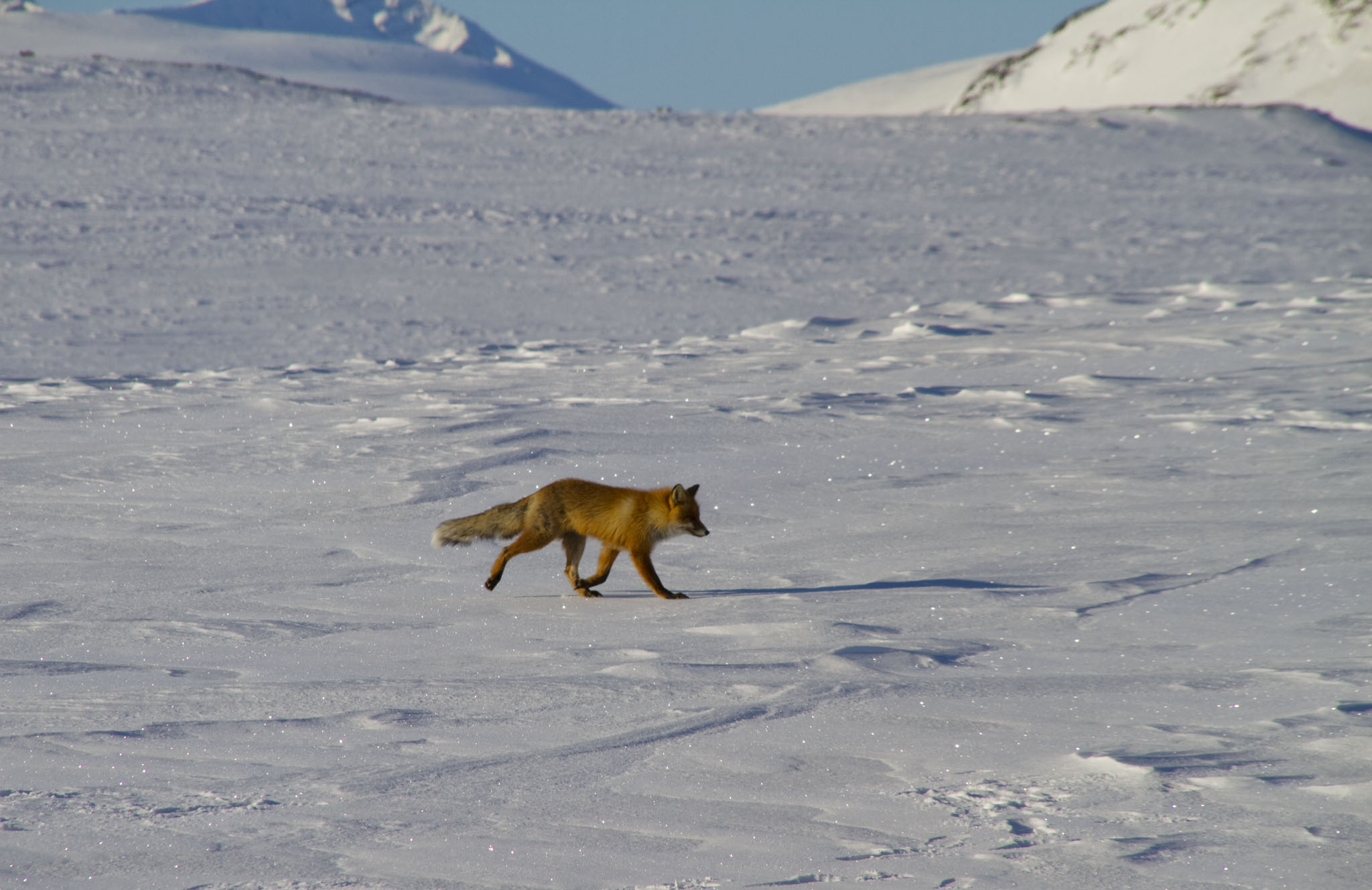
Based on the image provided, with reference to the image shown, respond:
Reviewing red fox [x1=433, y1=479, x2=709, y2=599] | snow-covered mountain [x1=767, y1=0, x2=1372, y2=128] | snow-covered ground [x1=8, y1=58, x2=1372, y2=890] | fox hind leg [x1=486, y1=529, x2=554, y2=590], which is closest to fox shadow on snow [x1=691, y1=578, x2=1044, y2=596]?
snow-covered ground [x1=8, y1=58, x2=1372, y2=890]

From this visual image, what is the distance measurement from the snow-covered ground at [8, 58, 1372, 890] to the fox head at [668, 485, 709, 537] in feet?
Result: 0.97

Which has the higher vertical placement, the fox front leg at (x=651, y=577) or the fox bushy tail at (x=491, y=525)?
the fox bushy tail at (x=491, y=525)

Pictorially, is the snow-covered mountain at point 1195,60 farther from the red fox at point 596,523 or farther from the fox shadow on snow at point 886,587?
the red fox at point 596,523

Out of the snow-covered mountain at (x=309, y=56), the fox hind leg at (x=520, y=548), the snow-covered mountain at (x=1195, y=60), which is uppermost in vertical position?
the snow-covered mountain at (x=309, y=56)

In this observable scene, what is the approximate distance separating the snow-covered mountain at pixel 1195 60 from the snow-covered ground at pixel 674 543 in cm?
1989

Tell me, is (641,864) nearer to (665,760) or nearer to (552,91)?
(665,760)

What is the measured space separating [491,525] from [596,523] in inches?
17.0

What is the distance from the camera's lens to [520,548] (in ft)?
16.5

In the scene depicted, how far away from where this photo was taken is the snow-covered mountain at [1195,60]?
34.7 m

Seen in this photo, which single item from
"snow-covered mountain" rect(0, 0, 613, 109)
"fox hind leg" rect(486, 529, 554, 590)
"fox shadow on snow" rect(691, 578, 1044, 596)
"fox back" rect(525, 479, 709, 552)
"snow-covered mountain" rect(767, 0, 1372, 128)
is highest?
"snow-covered mountain" rect(0, 0, 613, 109)

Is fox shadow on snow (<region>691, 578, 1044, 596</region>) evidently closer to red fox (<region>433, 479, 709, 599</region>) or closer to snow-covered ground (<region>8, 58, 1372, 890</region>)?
snow-covered ground (<region>8, 58, 1372, 890</region>)

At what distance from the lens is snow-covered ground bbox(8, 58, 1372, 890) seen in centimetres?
282

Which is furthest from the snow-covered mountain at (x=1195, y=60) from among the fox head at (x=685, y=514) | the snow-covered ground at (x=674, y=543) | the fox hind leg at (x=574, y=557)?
the fox hind leg at (x=574, y=557)

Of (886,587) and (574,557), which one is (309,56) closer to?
(574,557)
